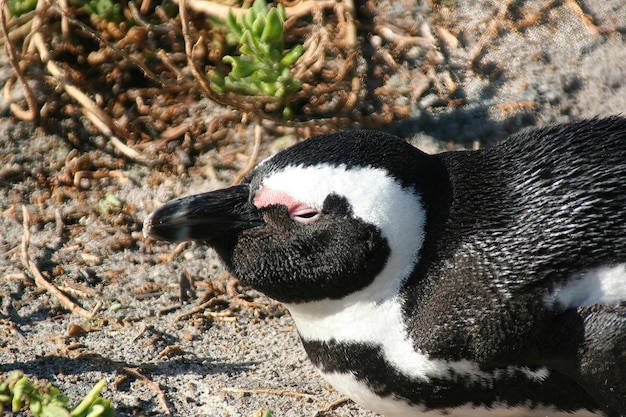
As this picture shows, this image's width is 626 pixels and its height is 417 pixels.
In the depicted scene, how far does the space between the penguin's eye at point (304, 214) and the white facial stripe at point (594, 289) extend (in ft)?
1.91

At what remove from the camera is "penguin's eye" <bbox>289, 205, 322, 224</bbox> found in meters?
2.22

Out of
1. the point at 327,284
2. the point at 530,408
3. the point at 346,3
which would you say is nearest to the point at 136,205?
the point at 346,3

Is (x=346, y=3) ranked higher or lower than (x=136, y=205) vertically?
higher

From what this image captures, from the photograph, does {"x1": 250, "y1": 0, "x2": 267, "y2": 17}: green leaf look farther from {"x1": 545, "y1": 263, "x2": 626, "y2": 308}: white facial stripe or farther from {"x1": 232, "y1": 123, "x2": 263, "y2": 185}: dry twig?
{"x1": 545, "y1": 263, "x2": 626, "y2": 308}: white facial stripe

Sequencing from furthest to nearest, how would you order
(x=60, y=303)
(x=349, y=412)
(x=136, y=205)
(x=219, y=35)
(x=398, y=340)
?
(x=219, y=35), (x=136, y=205), (x=60, y=303), (x=349, y=412), (x=398, y=340)

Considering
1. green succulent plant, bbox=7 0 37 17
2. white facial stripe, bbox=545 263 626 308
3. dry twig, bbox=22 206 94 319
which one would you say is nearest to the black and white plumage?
white facial stripe, bbox=545 263 626 308

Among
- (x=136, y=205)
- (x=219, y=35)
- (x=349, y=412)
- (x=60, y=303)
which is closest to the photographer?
(x=349, y=412)

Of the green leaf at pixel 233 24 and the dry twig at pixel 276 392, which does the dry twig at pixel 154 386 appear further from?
the green leaf at pixel 233 24

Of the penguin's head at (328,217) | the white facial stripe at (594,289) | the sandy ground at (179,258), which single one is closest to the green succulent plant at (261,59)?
the sandy ground at (179,258)

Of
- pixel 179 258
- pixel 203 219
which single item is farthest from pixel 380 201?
pixel 179 258

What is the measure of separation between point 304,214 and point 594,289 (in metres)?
0.70

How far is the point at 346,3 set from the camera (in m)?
3.75

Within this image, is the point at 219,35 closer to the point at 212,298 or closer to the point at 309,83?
the point at 309,83

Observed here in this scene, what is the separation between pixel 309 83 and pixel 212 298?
1.04m
